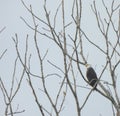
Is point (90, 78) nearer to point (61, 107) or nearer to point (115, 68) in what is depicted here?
point (115, 68)

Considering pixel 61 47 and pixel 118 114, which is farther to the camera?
pixel 61 47

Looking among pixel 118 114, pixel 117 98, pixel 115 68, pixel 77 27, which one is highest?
pixel 77 27

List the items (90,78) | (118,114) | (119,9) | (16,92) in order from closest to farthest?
(118,114) < (16,92) < (90,78) < (119,9)

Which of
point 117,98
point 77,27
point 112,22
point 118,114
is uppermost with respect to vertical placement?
point 112,22

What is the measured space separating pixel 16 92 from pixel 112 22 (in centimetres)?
131

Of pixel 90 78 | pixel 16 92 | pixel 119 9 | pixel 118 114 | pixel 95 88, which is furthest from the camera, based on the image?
pixel 119 9

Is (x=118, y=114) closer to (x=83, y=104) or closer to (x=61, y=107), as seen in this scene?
(x=83, y=104)

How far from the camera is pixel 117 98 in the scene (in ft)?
10.3

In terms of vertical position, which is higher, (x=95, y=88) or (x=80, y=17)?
(x=80, y=17)

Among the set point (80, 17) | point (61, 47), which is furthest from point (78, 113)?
point (80, 17)

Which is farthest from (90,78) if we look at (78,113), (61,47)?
(78,113)

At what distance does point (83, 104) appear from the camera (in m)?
2.97

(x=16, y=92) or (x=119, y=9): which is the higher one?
(x=119, y=9)

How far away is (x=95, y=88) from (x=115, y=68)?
261 mm
